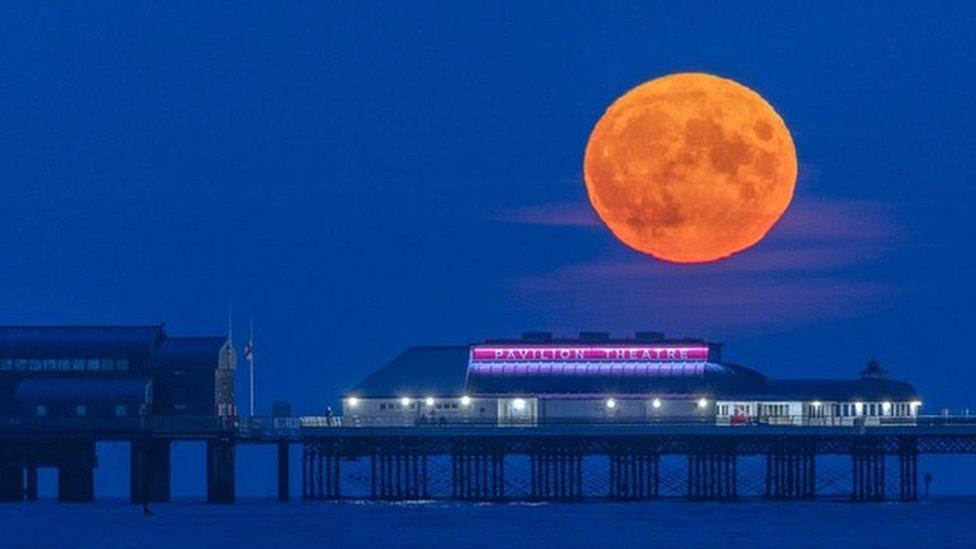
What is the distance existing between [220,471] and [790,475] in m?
28.8

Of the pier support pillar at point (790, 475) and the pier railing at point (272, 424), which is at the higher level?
the pier railing at point (272, 424)

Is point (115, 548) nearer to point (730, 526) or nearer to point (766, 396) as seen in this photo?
point (730, 526)

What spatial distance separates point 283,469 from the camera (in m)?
180

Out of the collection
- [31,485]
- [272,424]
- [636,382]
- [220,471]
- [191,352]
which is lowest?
[31,485]

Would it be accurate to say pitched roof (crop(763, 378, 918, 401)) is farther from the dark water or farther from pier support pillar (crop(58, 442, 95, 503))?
pier support pillar (crop(58, 442, 95, 503))

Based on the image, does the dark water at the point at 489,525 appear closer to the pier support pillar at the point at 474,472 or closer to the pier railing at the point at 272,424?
the pier support pillar at the point at 474,472

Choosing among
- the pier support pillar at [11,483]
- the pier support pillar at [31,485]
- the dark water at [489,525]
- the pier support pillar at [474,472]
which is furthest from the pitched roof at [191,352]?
the pier support pillar at [474,472]

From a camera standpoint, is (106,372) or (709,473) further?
(709,473)

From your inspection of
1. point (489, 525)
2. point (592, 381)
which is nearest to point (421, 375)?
point (592, 381)

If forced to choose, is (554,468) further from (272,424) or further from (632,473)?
(272,424)

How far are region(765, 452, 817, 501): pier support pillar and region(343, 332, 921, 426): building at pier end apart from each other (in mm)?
4952

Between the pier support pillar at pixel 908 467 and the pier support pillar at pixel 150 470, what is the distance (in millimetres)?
36857

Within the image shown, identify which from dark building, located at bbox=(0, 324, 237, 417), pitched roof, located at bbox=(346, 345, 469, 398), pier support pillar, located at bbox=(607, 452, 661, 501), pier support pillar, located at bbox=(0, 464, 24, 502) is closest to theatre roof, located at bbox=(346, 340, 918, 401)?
pitched roof, located at bbox=(346, 345, 469, 398)

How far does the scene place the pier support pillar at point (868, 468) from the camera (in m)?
176
